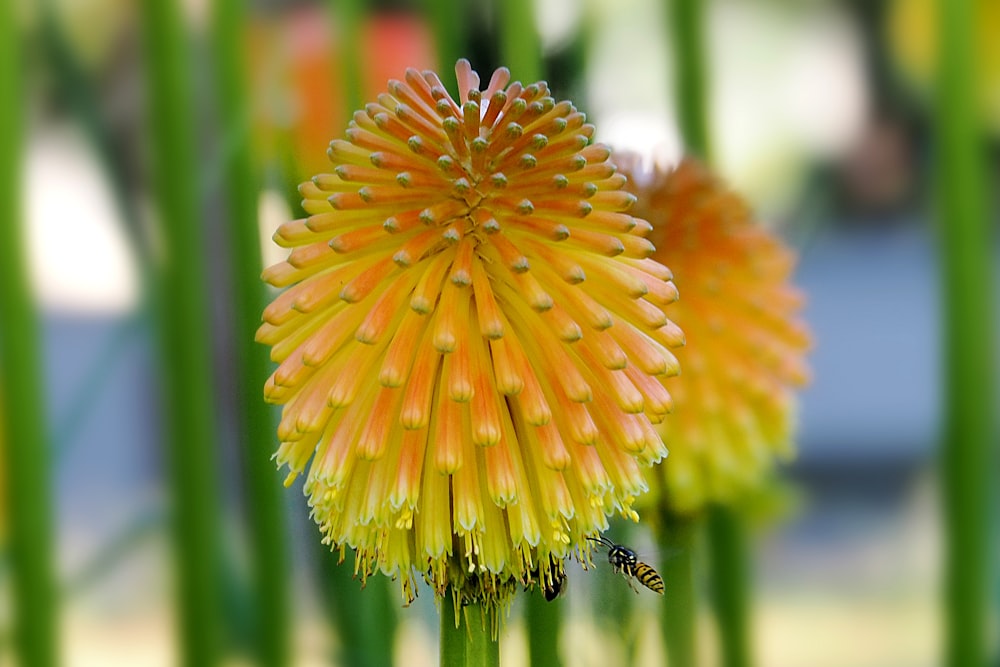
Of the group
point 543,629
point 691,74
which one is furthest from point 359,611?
point 691,74

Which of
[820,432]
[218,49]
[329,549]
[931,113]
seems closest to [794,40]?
[931,113]

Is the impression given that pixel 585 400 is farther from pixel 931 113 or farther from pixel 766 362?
pixel 931 113

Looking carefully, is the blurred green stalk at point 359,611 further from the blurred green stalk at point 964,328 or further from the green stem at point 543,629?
the blurred green stalk at point 964,328

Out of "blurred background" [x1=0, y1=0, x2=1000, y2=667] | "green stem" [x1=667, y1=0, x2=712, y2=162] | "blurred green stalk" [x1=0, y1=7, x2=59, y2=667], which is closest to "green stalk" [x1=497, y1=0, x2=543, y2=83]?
"blurred background" [x1=0, y1=0, x2=1000, y2=667]

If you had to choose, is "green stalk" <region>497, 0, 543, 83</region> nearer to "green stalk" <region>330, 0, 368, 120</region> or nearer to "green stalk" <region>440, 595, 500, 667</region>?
"green stalk" <region>330, 0, 368, 120</region>

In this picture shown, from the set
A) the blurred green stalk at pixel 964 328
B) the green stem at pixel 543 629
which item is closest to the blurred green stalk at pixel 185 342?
the green stem at pixel 543 629

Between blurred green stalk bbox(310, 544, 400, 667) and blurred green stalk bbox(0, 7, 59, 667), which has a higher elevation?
blurred green stalk bbox(0, 7, 59, 667)
